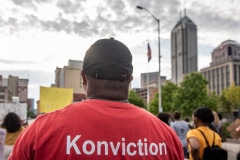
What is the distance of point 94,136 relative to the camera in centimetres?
159

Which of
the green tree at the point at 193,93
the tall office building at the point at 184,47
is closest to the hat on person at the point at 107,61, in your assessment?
the green tree at the point at 193,93

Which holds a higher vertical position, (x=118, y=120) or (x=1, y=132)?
(x=118, y=120)

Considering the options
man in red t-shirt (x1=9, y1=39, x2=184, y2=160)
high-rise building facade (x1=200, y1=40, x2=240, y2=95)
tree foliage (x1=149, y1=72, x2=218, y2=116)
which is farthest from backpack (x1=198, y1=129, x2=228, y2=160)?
high-rise building facade (x1=200, y1=40, x2=240, y2=95)

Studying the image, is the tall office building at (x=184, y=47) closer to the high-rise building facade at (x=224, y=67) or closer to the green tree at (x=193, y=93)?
the high-rise building facade at (x=224, y=67)

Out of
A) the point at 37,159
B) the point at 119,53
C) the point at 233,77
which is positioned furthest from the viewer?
the point at 233,77

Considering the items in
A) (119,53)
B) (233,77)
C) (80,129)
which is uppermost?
(233,77)

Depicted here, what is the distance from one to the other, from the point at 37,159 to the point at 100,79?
0.51 m

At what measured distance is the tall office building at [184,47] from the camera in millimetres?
185750

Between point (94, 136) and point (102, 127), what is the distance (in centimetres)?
6

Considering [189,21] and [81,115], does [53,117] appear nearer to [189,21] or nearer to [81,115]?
[81,115]

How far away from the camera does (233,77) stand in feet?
381

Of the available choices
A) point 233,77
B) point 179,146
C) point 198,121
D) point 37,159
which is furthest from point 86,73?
point 233,77

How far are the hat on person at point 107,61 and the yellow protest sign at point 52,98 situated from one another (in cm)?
961

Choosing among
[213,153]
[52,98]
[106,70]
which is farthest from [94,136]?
[52,98]
